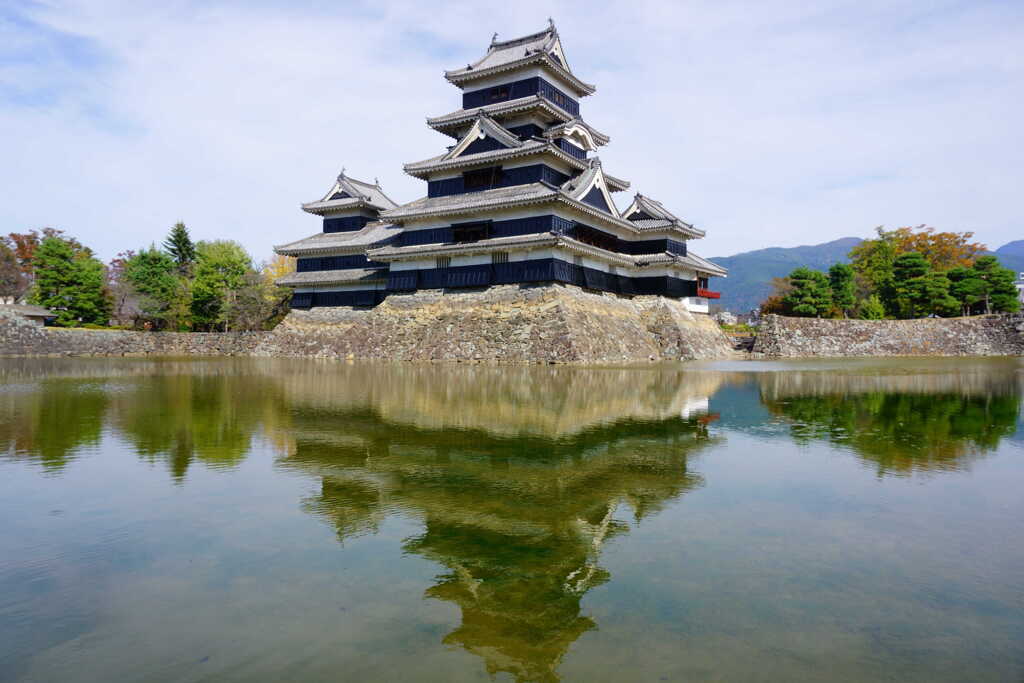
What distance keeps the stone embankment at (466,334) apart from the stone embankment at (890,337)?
3.24m

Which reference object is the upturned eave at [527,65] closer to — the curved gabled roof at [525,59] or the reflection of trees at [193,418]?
the curved gabled roof at [525,59]

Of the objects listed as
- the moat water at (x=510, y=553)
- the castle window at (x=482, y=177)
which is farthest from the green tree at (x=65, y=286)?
the moat water at (x=510, y=553)

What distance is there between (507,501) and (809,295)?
4430 centimetres

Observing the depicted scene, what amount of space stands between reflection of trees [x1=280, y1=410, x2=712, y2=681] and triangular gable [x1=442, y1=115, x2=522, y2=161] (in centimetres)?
2507

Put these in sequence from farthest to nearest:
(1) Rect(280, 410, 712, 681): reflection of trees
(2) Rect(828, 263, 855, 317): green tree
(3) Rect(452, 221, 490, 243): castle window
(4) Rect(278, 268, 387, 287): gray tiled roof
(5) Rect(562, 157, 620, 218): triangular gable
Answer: (2) Rect(828, 263, 855, 317): green tree
(4) Rect(278, 268, 387, 287): gray tiled roof
(3) Rect(452, 221, 490, 243): castle window
(5) Rect(562, 157, 620, 218): triangular gable
(1) Rect(280, 410, 712, 681): reflection of trees

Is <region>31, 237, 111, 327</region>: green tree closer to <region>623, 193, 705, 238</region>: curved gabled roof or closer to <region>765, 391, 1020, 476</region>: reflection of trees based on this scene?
<region>623, 193, 705, 238</region>: curved gabled roof

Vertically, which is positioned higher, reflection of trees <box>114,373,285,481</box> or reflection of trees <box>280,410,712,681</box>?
reflection of trees <box>114,373,285,481</box>

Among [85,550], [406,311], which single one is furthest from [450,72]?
[85,550]

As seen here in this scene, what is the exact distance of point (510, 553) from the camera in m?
4.11

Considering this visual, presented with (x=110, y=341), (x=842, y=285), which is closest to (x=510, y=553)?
(x=110, y=341)

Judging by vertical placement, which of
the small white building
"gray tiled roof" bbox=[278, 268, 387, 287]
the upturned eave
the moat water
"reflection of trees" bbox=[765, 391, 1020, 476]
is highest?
the upturned eave

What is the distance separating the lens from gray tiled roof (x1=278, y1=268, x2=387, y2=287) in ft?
126

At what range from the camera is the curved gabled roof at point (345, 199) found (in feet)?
133

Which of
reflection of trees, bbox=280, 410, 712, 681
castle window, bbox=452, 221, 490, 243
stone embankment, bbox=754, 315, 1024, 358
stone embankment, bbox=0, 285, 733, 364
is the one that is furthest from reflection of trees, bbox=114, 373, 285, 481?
stone embankment, bbox=754, 315, 1024, 358
